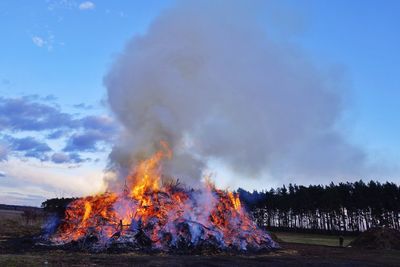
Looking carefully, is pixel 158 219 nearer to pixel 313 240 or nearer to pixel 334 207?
pixel 313 240

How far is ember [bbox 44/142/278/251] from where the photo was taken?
22234 mm

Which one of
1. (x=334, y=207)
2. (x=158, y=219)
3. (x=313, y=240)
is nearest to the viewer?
(x=158, y=219)

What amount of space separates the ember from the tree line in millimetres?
44835

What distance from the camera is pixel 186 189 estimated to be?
28.5 metres

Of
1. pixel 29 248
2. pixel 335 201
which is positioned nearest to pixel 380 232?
pixel 29 248

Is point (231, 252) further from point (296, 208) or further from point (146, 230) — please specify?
point (296, 208)

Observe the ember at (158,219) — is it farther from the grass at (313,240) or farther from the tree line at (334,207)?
the tree line at (334,207)

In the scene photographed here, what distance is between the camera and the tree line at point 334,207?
7066 cm

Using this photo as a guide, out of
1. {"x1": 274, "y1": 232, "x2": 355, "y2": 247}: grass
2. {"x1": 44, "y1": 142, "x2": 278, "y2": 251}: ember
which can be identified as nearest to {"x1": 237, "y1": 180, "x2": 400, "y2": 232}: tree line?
{"x1": 274, "y1": 232, "x2": 355, "y2": 247}: grass

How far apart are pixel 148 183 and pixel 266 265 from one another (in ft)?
44.7

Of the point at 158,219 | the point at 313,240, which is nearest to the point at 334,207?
the point at 313,240

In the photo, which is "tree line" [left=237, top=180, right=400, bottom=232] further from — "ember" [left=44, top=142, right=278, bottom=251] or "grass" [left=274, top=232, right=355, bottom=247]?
"ember" [left=44, top=142, right=278, bottom=251]

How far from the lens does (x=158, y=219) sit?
936 inches

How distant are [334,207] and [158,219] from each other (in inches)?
2457
